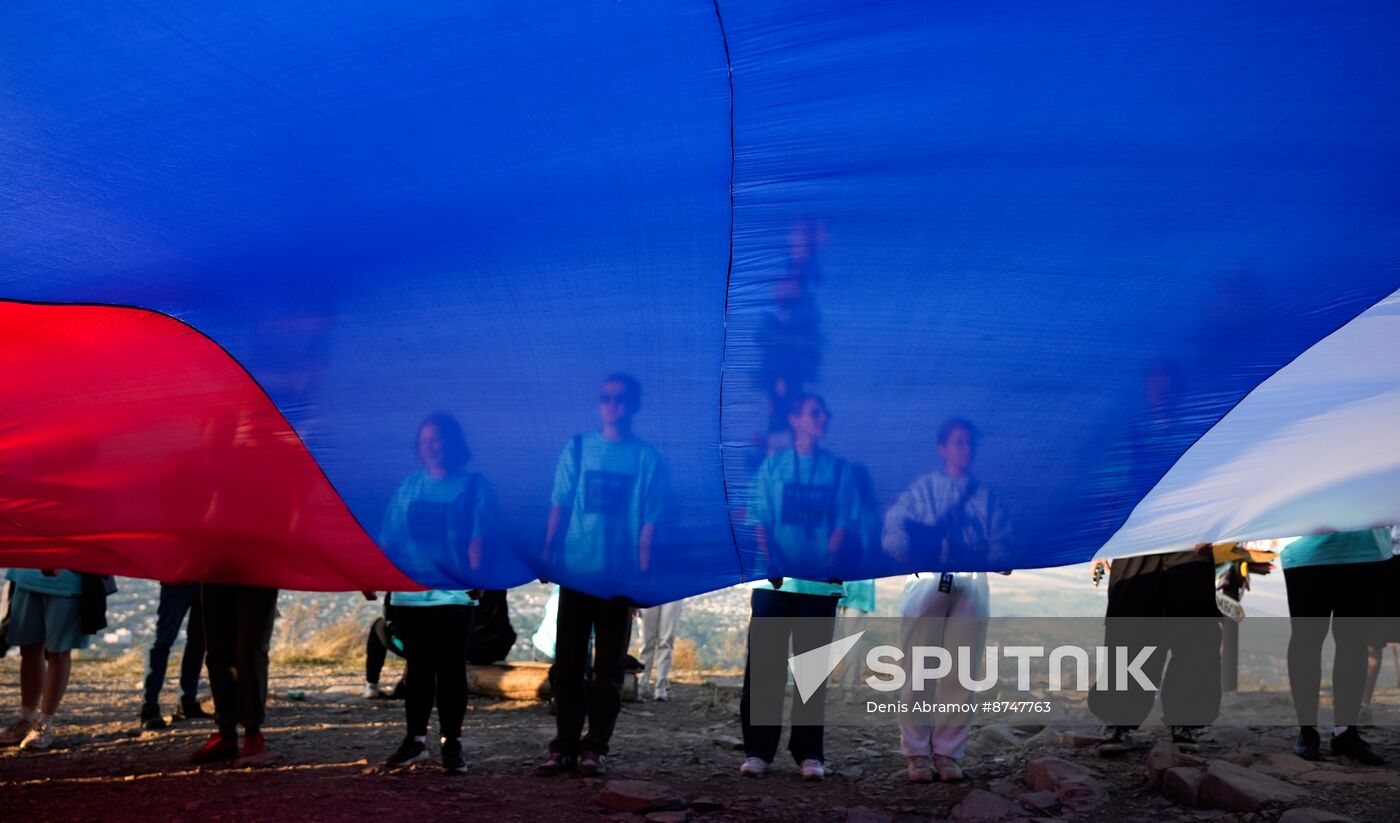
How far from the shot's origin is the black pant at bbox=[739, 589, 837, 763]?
5605mm

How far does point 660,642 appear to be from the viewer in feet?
31.4

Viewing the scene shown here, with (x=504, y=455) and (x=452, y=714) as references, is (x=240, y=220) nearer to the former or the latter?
(x=504, y=455)

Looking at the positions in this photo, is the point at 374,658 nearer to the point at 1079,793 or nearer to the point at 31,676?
the point at 31,676

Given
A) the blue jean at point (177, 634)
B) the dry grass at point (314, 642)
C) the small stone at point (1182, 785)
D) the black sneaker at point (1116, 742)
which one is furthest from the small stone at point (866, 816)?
the dry grass at point (314, 642)

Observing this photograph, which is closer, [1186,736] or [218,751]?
[218,751]

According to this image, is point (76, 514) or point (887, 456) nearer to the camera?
point (887, 456)

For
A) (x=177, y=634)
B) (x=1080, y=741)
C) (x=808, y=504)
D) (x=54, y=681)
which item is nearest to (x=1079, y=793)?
(x=1080, y=741)

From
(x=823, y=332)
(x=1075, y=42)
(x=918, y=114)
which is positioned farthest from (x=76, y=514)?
(x=1075, y=42)

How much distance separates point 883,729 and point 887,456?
4.97 metres

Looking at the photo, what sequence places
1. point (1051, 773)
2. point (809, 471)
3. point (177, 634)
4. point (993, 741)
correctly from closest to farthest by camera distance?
point (809, 471) → point (1051, 773) → point (993, 741) → point (177, 634)

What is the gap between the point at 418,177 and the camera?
304cm

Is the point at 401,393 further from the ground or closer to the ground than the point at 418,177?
closer to the ground

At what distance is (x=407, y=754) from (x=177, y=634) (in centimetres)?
276

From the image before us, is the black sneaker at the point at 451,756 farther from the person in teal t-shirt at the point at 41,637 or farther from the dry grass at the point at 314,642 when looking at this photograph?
the dry grass at the point at 314,642
